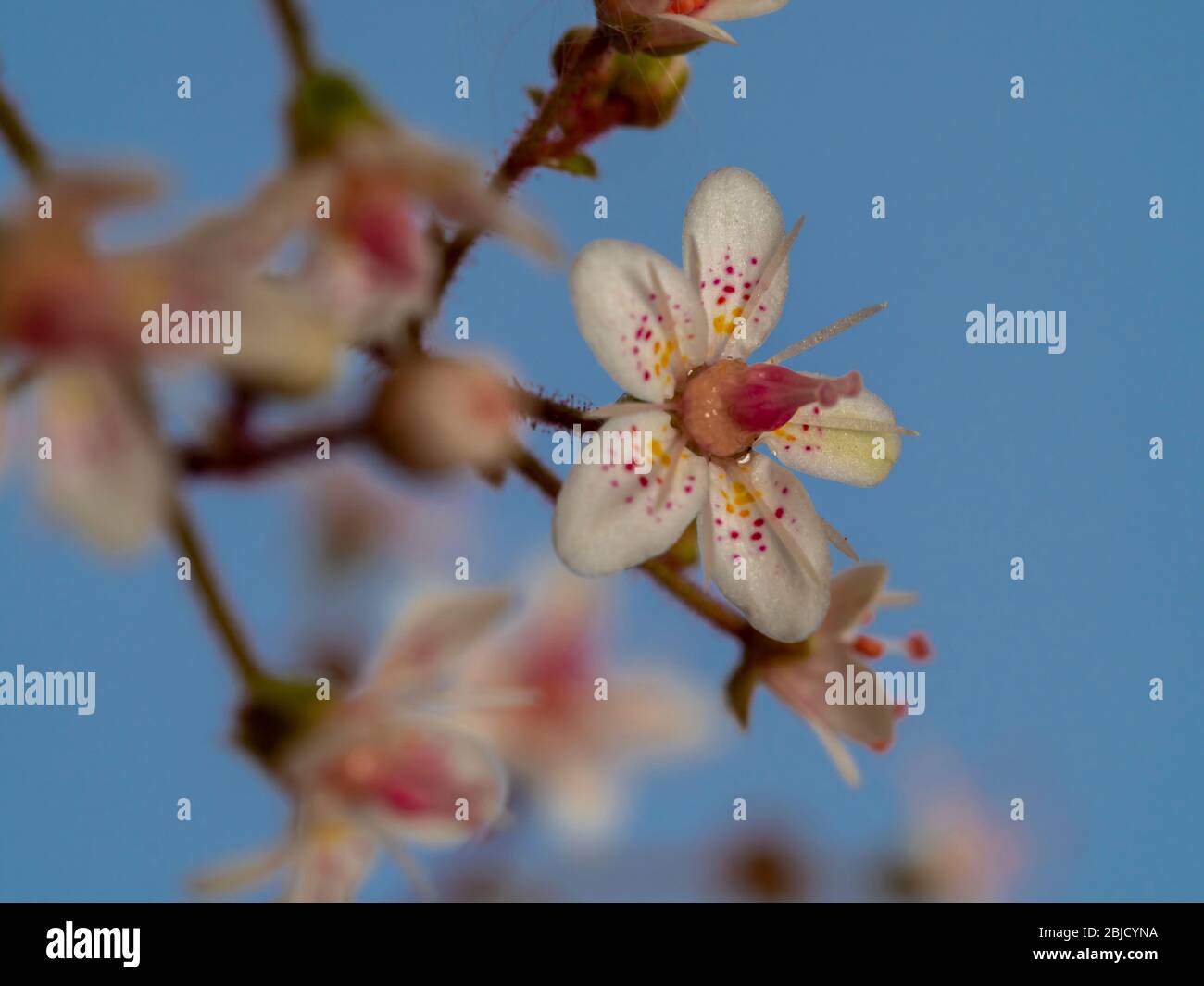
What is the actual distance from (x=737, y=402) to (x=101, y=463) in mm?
365

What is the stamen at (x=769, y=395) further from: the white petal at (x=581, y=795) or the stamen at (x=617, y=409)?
the white petal at (x=581, y=795)

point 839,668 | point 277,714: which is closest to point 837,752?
point 839,668

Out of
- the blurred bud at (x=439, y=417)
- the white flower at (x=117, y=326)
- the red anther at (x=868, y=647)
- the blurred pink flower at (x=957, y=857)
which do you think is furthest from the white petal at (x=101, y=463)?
the blurred pink flower at (x=957, y=857)

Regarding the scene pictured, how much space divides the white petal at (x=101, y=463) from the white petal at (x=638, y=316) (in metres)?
0.25

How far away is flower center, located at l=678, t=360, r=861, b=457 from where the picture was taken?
744 mm

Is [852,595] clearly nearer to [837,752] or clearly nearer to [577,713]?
[837,752]

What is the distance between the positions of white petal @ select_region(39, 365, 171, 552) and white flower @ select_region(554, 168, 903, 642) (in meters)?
0.22

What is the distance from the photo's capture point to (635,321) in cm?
73

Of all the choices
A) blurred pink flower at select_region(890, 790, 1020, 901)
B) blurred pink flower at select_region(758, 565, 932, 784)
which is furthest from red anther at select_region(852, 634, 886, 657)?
blurred pink flower at select_region(890, 790, 1020, 901)

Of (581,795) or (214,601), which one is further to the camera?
(581,795)

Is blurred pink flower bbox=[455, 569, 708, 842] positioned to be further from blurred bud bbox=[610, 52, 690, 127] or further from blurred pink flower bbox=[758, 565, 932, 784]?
blurred bud bbox=[610, 52, 690, 127]

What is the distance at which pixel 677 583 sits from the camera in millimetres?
792

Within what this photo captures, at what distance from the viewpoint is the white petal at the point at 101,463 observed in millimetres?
477
